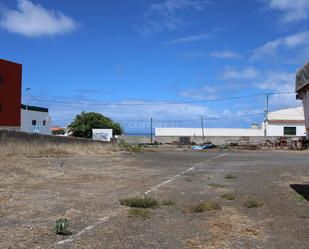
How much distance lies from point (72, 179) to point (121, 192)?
387 cm

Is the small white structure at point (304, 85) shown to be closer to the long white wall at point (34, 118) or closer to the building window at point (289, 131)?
the long white wall at point (34, 118)

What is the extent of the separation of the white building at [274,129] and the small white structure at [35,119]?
31.8m

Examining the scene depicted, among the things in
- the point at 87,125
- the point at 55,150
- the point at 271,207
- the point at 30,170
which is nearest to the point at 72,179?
the point at 30,170

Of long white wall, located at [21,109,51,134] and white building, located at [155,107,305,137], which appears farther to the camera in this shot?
white building, located at [155,107,305,137]

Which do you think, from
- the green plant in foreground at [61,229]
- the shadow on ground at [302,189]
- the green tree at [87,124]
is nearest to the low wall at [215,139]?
the green tree at [87,124]

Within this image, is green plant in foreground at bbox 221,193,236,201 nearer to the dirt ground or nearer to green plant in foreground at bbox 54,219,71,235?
the dirt ground

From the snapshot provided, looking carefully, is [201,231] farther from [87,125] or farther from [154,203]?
[87,125]

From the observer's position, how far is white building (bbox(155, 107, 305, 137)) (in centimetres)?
9623

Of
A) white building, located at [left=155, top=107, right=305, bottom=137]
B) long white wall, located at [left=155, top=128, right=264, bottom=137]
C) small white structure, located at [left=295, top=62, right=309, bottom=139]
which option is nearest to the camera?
small white structure, located at [left=295, top=62, right=309, bottom=139]

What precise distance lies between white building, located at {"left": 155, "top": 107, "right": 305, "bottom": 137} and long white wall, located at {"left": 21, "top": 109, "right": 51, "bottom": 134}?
3144cm

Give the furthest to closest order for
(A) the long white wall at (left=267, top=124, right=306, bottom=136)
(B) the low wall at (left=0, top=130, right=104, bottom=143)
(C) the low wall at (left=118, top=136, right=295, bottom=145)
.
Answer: (A) the long white wall at (left=267, top=124, right=306, bottom=136) → (C) the low wall at (left=118, top=136, right=295, bottom=145) → (B) the low wall at (left=0, top=130, right=104, bottom=143)

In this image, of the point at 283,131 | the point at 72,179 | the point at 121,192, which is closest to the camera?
the point at 121,192

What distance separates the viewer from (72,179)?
1738 centimetres

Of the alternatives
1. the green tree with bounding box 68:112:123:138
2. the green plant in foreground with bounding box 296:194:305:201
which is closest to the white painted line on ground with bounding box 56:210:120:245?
the green plant in foreground with bounding box 296:194:305:201
